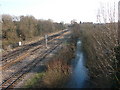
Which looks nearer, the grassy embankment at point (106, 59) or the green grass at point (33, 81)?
the grassy embankment at point (106, 59)

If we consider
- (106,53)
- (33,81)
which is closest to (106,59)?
(106,53)

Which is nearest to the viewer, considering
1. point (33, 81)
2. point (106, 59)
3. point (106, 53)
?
point (106, 59)

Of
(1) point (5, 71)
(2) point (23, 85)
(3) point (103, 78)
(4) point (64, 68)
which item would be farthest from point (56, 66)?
(1) point (5, 71)

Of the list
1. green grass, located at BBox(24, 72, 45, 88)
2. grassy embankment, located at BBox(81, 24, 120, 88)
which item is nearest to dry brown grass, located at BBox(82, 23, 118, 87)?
grassy embankment, located at BBox(81, 24, 120, 88)

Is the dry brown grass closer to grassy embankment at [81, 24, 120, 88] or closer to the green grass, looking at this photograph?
grassy embankment at [81, 24, 120, 88]

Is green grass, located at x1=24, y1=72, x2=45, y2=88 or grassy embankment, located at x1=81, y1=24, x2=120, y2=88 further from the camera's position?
green grass, located at x1=24, y1=72, x2=45, y2=88

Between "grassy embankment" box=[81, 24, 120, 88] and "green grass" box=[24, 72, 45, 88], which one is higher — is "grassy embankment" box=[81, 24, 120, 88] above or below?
above

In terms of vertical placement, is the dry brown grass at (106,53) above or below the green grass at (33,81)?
above

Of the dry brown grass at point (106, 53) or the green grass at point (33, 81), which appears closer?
the dry brown grass at point (106, 53)

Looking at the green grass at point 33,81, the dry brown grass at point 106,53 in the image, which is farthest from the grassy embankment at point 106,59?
the green grass at point 33,81

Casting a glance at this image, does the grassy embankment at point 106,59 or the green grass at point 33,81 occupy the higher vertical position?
the grassy embankment at point 106,59

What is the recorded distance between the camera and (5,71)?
12359 mm

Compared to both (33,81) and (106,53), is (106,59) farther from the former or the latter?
(33,81)

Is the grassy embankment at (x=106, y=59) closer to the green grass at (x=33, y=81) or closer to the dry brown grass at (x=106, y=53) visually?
the dry brown grass at (x=106, y=53)
